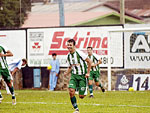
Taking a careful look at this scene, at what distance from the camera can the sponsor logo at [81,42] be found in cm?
2839

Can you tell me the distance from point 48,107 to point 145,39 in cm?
1111

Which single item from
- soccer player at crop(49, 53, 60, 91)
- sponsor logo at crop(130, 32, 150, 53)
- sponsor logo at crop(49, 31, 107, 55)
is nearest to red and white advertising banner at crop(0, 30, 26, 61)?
sponsor logo at crop(49, 31, 107, 55)

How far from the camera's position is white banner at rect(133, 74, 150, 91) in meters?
26.4

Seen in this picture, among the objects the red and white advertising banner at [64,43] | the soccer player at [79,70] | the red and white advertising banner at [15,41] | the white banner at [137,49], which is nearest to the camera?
the soccer player at [79,70]

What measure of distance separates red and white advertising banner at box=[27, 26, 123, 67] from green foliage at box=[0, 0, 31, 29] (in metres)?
3.07

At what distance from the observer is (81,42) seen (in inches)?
1137

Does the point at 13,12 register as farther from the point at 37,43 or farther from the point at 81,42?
the point at 81,42

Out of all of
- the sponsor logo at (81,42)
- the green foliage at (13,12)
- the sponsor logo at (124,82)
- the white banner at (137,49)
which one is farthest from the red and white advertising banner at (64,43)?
the green foliage at (13,12)

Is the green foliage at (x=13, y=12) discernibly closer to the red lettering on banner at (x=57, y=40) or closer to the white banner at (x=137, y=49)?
→ the red lettering on banner at (x=57, y=40)

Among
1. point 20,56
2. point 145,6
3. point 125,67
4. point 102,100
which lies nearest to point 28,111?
point 102,100

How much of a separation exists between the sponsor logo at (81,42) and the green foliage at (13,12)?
371cm

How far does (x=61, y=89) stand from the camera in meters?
29.2

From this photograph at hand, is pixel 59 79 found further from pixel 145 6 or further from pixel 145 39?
pixel 145 6

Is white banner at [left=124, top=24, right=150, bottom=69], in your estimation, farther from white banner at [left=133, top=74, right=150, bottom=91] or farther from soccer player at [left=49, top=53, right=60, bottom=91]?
soccer player at [left=49, top=53, right=60, bottom=91]
